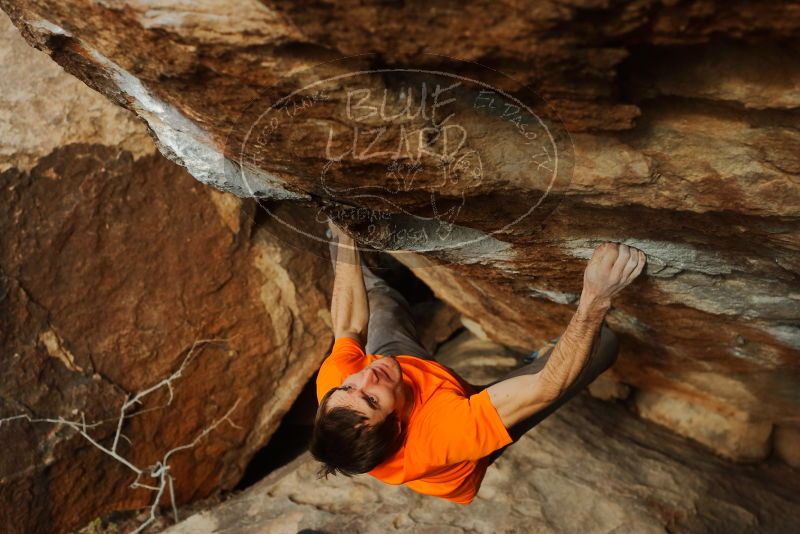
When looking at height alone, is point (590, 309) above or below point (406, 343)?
above

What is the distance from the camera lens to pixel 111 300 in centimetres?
297

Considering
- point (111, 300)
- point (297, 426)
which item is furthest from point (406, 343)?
point (297, 426)

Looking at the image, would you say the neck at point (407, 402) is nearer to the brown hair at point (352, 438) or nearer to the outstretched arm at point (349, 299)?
the brown hair at point (352, 438)

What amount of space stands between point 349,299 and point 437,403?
54cm

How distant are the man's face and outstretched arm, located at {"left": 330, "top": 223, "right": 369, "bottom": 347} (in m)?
0.34

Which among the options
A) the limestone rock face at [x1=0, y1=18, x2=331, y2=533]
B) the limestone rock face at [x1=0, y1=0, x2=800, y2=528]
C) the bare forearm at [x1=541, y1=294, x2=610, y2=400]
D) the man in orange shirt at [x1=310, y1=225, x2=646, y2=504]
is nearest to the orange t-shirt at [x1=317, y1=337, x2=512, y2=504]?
the man in orange shirt at [x1=310, y1=225, x2=646, y2=504]

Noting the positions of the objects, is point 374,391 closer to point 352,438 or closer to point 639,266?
point 352,438

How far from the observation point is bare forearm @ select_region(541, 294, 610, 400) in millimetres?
1959

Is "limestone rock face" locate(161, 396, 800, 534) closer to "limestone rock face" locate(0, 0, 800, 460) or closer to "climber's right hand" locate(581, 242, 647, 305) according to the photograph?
"limestone rock face" locate(0, 0, 800, 460)

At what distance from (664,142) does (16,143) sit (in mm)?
2359

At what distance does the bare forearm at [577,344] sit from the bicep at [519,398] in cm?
5

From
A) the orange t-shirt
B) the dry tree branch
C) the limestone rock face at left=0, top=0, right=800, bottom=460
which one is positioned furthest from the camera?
the dry tree branch

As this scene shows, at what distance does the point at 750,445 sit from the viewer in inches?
124

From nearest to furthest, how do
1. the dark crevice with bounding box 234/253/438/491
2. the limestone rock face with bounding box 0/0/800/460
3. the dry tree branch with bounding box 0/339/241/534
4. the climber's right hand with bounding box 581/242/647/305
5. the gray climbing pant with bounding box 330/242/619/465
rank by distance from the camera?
the limestone rock face with bounding box 0/0/800/460 → the climber's right hand with bounding box 581/242/647/305 → the gray climbing pant with bounding box 330/242/619/465 → the dry tree branch with bounding box 0/339/241/534 → the dark crevice with bounding box 234/253/438/491
